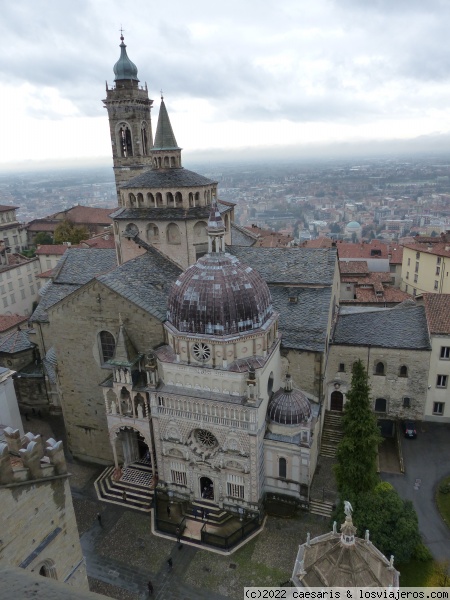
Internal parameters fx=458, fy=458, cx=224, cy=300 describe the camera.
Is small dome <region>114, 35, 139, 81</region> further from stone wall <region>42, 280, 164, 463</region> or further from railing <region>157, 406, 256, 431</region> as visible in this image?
railing <region>157, 406, 256, 431</region>

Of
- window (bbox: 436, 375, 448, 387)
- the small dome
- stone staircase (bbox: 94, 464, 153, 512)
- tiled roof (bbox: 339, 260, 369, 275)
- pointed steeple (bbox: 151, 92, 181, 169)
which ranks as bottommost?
stone staircase (bbox: 94, 464, 153, 512)

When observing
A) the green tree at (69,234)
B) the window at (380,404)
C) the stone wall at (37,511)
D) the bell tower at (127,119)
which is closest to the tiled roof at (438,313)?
the window at (380,404)

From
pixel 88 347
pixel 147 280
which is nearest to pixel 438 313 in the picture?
pixel 147 280

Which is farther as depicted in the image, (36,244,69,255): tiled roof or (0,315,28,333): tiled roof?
(36,244,69,255): tiled roof

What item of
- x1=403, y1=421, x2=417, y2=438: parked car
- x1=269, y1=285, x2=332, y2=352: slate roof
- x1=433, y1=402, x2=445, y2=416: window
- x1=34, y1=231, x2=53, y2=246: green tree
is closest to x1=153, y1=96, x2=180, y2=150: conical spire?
x1=269, y1=285, x2=332, y2=352: slate roof

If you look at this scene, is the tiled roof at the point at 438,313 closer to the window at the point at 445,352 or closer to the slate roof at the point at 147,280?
the window at the point at 445,352

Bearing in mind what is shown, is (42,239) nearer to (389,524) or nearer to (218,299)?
(218,299)

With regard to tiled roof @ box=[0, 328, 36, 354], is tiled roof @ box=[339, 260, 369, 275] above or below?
above

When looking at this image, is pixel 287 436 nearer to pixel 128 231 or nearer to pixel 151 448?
pixel 151 448
